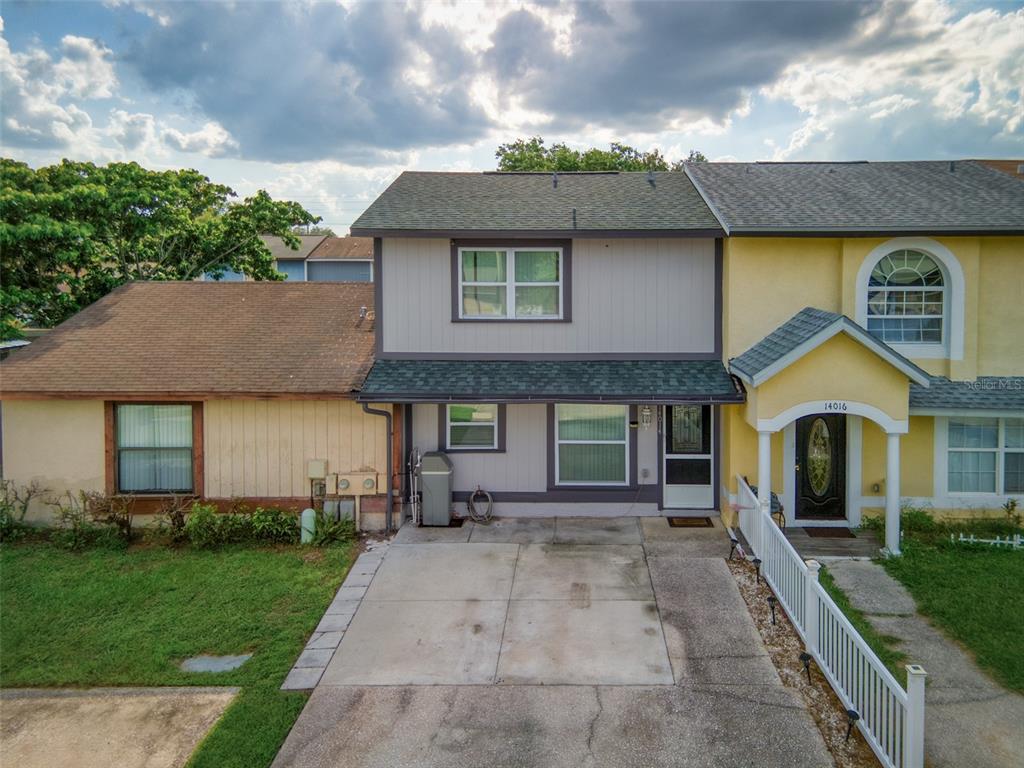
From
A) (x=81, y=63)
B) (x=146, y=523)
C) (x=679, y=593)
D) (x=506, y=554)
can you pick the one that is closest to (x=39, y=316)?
(x=81, y=63)

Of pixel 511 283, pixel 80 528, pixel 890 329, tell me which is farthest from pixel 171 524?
pixel 890 329

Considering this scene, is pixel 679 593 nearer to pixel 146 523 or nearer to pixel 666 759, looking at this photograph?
pixel 666 759

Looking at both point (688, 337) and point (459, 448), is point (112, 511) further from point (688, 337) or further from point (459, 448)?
point (688, 337)

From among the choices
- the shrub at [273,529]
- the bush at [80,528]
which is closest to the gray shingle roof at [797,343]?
the shrub at [273,529]

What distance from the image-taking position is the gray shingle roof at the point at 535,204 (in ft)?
35.7

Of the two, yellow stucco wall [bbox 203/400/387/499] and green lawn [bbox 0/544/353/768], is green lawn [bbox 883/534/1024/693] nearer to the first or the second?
green lawn [bbox 0/544/353/768]

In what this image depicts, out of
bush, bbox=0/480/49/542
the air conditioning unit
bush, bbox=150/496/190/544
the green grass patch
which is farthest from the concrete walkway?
bush, bbox=0/480/49/542

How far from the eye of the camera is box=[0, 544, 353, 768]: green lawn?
6082 mm

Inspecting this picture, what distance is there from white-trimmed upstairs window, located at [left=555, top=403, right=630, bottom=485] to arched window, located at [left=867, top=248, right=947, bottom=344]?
15.0 ft

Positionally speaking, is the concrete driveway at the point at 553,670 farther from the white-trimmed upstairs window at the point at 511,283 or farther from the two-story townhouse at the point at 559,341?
the white-trimmed upstairs window at the point at 511,283

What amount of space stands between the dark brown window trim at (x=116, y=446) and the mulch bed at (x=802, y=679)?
8.75m

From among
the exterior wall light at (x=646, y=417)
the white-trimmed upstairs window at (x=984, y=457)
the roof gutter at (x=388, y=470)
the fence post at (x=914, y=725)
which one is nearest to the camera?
the fence post at (x=914, y=725)

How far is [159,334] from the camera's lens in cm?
1206
